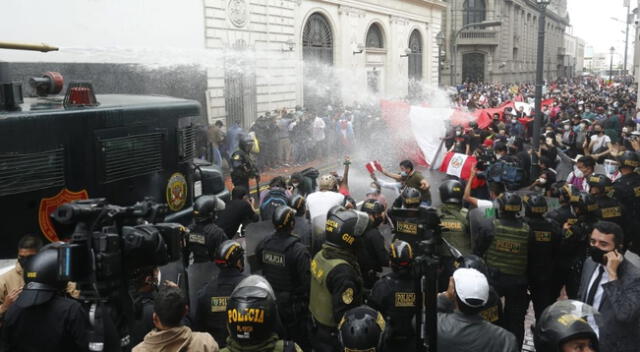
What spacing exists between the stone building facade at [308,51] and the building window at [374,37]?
6 cm

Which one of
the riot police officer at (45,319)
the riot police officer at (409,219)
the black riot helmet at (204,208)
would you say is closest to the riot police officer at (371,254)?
the riot police officer at (409,219)

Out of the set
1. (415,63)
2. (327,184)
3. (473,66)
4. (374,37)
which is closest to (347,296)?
(327,184)

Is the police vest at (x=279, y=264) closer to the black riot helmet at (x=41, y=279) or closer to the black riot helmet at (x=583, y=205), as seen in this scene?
the black riot helmet at (x=41, y=279)

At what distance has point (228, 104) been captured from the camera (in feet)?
73.3

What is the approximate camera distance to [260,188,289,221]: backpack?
7.10 meters

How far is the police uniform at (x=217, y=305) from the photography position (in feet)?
14.5

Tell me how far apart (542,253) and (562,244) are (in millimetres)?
443

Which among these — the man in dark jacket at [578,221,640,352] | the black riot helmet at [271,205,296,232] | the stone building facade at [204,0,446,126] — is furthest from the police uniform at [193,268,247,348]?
the stone building facade at [204,0,446,126]

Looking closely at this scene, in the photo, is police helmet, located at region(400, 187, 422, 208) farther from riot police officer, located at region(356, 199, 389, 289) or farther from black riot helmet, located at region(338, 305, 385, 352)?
black riot helmet, located at region(338, 305, 385, 352)

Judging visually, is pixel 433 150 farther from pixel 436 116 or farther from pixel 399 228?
pixel 399 228

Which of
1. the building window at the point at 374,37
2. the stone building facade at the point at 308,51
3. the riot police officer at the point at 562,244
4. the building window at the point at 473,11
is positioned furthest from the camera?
the building window at the point at 473,11

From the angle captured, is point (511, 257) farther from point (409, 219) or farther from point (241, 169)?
point (241, 169)

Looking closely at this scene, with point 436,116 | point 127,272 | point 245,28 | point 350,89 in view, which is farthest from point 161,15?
point 127,272

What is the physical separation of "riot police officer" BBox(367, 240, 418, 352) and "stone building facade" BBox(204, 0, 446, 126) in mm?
17663
